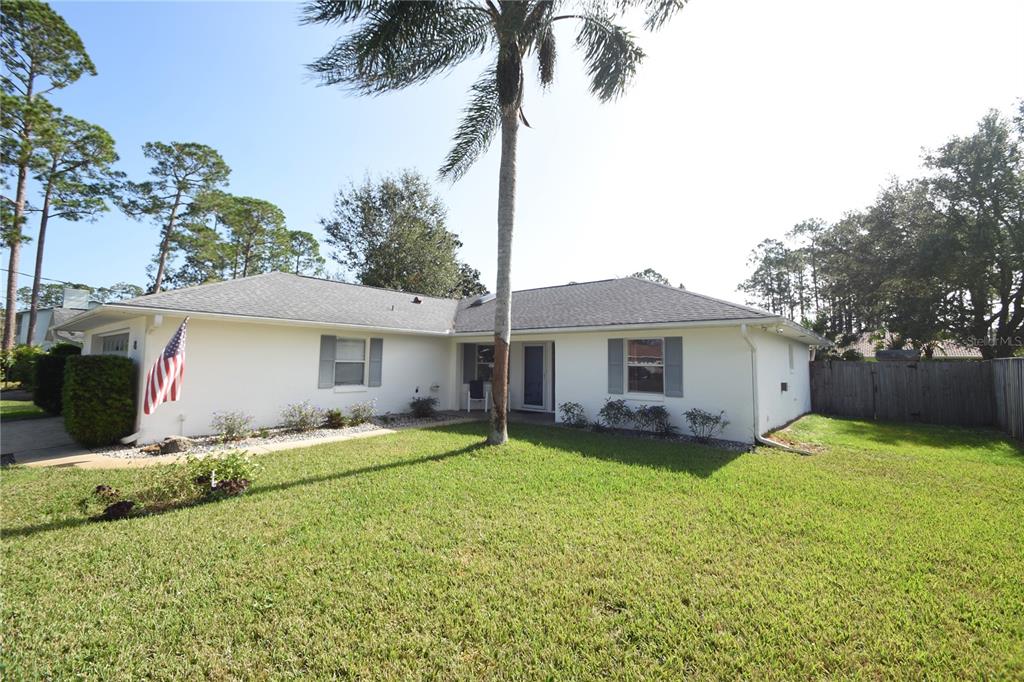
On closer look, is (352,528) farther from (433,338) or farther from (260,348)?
(433,338)

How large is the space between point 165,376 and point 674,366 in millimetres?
10467

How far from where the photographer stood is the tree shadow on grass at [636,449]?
748 cm

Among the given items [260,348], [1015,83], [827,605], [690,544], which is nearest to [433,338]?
[260,348]

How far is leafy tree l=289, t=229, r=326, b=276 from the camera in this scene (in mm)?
38000

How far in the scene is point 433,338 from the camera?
571 inches

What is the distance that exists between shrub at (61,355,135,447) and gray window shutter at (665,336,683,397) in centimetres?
1208

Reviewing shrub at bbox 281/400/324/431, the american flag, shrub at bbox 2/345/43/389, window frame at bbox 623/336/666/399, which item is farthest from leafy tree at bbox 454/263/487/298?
the american flag

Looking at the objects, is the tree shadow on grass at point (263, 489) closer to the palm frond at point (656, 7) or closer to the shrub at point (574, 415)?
the shrub at point (574, 415)

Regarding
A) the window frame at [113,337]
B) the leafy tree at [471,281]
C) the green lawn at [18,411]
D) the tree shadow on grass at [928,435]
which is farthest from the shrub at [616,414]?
Result: the leafy tree at [471,281]

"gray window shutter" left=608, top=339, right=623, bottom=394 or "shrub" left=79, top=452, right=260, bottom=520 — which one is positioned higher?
"gray window shutter" left=608, top=339, right=623, bottom=394

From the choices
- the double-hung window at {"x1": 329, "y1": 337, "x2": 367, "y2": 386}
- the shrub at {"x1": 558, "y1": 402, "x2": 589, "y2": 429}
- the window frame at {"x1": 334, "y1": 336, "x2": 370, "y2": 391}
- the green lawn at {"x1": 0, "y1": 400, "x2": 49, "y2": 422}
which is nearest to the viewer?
the shrub at {"x1": 558, "y1": 402, "x2": 589, "y2": 429}

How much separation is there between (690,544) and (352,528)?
145 inches

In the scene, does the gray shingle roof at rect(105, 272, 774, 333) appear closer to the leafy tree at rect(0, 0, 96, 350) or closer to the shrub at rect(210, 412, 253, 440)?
the shrub at rect(210, 412, 253, 440)

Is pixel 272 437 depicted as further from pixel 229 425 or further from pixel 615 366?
pixel 615 366
